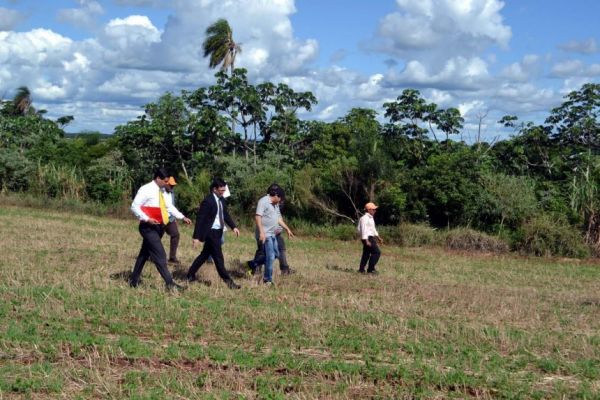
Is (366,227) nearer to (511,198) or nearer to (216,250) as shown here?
(216,250)

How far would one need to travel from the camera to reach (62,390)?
5.85 m

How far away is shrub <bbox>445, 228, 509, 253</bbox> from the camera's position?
20.9 meters

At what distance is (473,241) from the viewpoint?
21.1 metres

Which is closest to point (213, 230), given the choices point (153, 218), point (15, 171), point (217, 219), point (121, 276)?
point (217, 219)

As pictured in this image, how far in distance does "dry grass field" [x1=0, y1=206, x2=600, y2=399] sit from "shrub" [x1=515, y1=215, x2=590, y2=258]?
23.0ft

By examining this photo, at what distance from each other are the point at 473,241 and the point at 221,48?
1688 cm

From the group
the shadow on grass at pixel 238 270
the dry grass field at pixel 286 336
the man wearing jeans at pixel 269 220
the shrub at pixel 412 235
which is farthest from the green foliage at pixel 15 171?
the man wearing jeans at pixel 269 220

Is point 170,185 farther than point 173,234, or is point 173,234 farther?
point 173,234

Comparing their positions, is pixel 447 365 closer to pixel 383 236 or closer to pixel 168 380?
pixel 168 380

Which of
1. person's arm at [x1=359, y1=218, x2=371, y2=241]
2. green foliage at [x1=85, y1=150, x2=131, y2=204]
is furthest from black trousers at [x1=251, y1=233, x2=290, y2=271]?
green foliage at [x1=85, y1=150, x2=131, y2=204]

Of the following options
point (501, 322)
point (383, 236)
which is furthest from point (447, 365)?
point (383, 236)

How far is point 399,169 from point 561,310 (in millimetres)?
13438

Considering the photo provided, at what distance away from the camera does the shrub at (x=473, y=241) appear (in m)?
20.9

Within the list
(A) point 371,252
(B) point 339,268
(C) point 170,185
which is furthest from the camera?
(B) point 339,268
